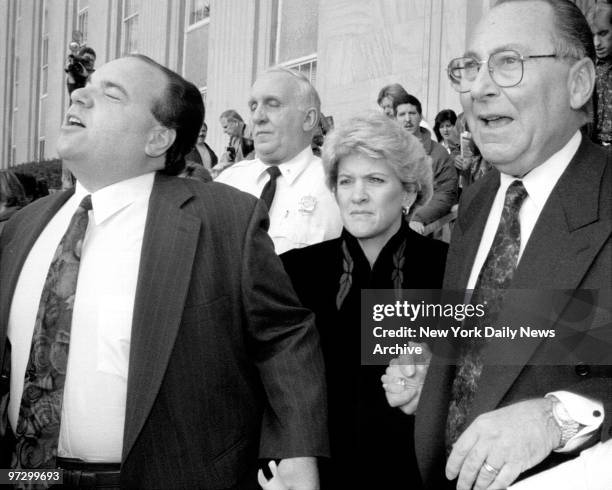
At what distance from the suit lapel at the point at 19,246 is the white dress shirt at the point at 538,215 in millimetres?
1518

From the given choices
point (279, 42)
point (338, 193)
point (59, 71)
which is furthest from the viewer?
point (59, 71)

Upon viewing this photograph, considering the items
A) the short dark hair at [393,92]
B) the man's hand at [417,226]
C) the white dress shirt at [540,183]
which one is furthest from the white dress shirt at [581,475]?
the short dark hair at [393,92]

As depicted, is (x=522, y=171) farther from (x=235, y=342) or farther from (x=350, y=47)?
(x=350, y=47)

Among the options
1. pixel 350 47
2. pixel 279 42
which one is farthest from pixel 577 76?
pixel 279 42

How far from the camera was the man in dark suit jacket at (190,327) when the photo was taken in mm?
2420

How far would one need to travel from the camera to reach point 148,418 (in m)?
2.38

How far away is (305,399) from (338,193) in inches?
44.8

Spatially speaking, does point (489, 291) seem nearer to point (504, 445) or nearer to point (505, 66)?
point (504, 445)

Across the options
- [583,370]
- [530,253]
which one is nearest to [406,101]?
[530,253]

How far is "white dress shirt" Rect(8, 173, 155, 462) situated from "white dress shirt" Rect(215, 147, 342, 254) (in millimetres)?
1412

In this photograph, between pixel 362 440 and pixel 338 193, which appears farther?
pixel 338 193

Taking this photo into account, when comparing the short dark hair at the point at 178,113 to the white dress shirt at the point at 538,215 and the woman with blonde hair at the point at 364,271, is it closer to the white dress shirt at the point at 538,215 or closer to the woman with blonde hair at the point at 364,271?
the woman with blonde hair at the point at 364,271

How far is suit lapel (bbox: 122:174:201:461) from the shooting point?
2354 mm

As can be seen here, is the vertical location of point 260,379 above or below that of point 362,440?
above
